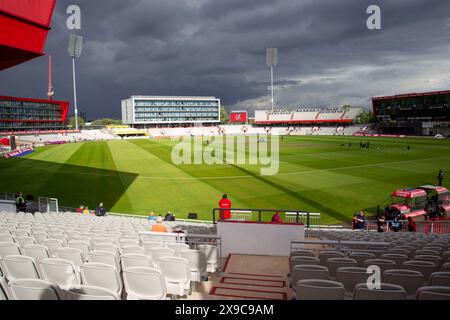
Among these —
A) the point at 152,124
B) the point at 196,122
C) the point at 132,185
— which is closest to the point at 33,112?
the point at 152,124

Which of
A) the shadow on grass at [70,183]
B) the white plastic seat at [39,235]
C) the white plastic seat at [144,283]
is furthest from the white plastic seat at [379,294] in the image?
the shadow on grass at [70,183]

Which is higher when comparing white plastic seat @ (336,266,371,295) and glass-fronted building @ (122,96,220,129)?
glass-fronted building @ (122,96,220,129)

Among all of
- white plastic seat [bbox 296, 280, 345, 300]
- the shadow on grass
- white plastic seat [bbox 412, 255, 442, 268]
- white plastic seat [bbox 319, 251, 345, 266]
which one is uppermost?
white plastic seat [bbox 296, 280, 345, 300]

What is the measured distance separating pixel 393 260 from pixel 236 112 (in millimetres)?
161923

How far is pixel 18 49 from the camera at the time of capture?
1197cm

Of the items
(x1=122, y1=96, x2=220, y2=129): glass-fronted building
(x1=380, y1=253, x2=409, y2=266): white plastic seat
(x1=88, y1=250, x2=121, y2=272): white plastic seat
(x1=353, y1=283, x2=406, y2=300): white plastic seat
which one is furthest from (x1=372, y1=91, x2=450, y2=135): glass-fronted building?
(x1=122, y1=96, x2=220, y2=129): glass-fronted building

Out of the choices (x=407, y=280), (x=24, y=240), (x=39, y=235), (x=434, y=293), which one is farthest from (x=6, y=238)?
(x=434, y=293)

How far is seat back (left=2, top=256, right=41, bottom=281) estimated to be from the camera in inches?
186

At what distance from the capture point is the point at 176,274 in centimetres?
534

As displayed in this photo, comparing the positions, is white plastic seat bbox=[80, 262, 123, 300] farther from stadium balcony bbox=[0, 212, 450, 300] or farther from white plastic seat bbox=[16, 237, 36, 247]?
white plastic seat bbox=[16, 237, 36, 247]

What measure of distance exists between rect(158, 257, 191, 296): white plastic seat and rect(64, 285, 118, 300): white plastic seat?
183 centimetres

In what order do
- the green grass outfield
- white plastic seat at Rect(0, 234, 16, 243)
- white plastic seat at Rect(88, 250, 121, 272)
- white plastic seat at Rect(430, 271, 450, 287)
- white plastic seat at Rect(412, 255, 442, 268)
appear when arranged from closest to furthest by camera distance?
white plastic seat at Rect(430, 271, 450, 287)
white plastic seat at Rect(88, 250, 121, 272)
white plastic seat at Rect(412, 255, 442, 268)
white plastic seat at Rect(0, 234, 16, 243)
the green grass outfield

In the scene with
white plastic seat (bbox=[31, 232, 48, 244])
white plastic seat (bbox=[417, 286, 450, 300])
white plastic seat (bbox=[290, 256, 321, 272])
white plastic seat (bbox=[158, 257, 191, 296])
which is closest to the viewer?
white plastic seat (bbox=[417, 286, 450, 300])
